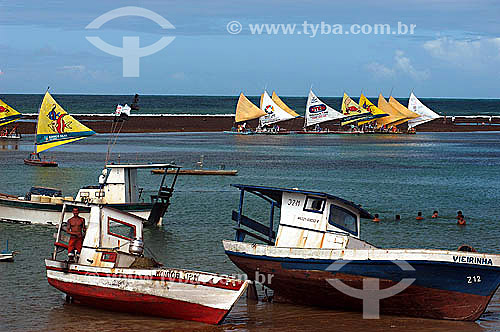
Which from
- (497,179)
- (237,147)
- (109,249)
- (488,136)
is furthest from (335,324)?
(488,136)

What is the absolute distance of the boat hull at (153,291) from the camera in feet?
61.9

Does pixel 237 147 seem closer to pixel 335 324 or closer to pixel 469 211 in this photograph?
pixel 469 211

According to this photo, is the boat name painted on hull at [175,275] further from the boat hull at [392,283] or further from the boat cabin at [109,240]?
the boat hull at [392,283]

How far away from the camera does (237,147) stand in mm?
89750

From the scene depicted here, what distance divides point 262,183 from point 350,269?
34238mm

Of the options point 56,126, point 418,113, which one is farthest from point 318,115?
point 56,126

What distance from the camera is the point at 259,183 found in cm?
5397

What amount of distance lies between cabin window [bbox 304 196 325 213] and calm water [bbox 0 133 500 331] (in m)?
2.65

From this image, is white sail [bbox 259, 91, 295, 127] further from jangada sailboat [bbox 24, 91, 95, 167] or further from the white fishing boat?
the white fishing boat

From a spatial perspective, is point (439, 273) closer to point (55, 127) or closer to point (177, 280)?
point (177, 280)

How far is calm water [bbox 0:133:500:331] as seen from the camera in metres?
20.2

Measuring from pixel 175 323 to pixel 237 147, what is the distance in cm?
7039

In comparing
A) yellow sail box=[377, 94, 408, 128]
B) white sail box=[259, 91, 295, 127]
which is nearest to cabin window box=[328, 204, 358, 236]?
white sail box=[259, 91, 295, 127]

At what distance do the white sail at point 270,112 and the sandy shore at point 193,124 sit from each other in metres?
6.32
